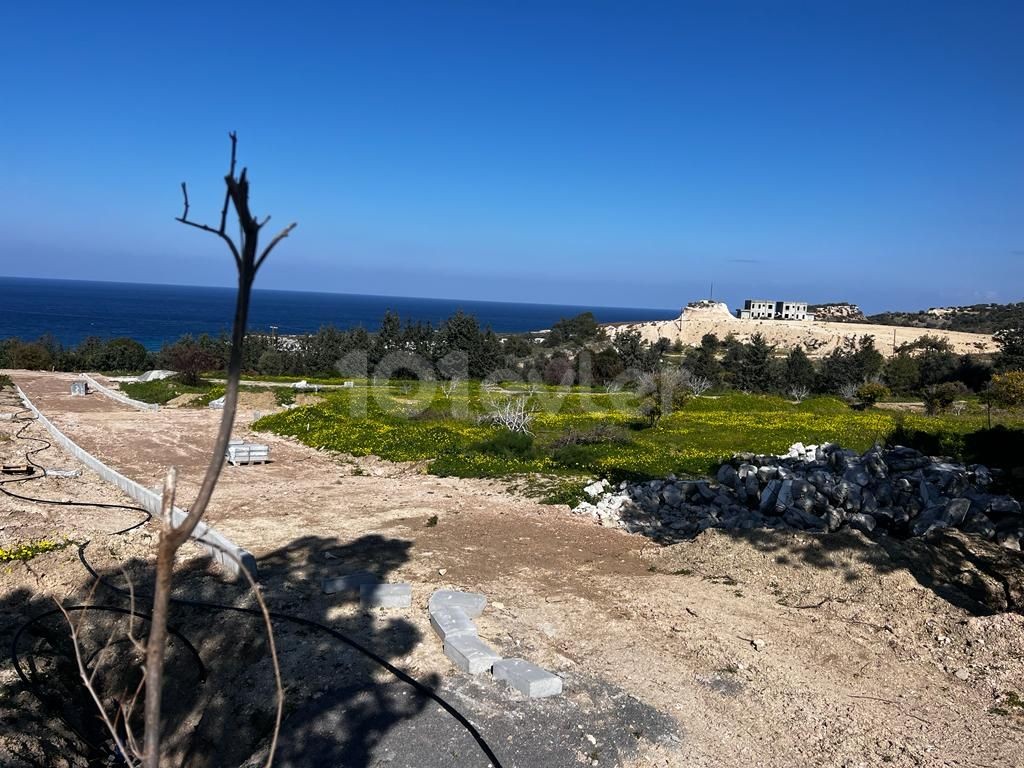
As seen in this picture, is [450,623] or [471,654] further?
[450,623]

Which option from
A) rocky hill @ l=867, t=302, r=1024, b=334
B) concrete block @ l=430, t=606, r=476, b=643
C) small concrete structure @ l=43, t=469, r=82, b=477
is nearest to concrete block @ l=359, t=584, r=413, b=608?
concrete block @ l=430, t=606, r=476, b=643

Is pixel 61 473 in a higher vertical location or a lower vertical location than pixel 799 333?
lower

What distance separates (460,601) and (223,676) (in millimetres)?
2296

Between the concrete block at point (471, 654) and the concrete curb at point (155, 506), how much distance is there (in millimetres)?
1912

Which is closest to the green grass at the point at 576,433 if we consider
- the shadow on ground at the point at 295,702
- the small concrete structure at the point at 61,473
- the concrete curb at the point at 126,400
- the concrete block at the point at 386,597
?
the concrete block at the point at 386,597

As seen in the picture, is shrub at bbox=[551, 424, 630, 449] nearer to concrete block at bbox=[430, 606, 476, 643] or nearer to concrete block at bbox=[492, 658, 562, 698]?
concrete block at bbox=[430, 606, 476, 643]

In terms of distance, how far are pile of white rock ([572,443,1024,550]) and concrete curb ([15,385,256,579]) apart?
557 cm

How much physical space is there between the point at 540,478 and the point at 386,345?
33.1m

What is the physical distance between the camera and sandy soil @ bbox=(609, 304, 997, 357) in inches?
2746

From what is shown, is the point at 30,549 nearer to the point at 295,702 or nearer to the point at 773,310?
the point at 295,702

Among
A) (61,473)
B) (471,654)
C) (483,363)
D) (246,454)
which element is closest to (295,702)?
(471,654)

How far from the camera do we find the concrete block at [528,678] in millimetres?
5473

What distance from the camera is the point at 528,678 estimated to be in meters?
5.50

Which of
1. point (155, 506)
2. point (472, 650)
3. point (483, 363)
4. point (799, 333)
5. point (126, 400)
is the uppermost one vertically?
point (799, 333)
